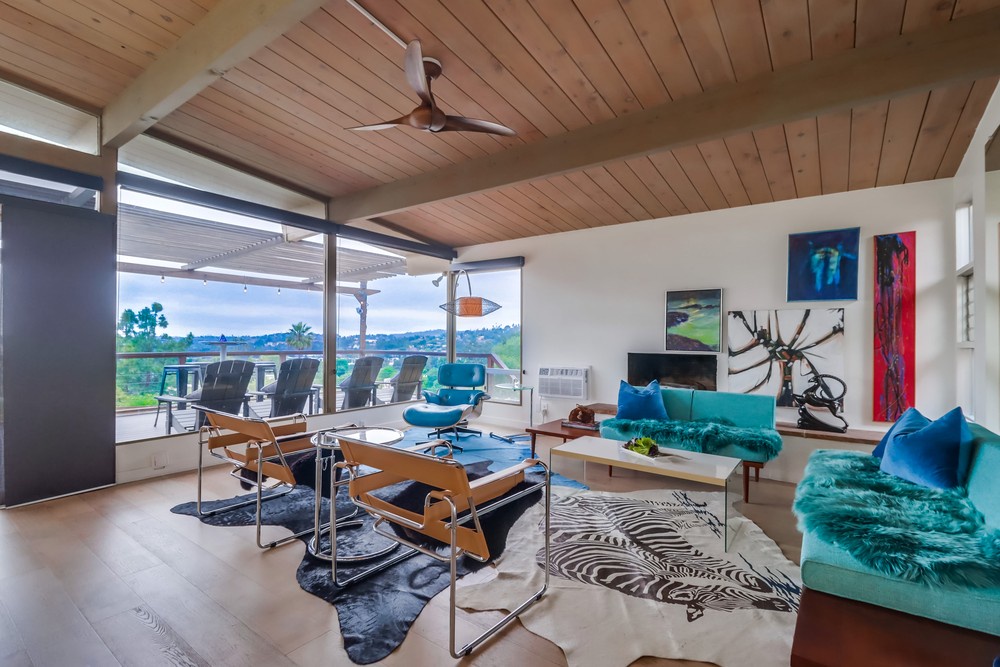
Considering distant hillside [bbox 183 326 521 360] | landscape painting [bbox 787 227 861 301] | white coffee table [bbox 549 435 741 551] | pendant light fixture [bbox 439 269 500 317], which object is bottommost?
white coffee table [bbox 549 435 741 551]

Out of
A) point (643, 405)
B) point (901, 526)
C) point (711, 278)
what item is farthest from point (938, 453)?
point (711, 278)

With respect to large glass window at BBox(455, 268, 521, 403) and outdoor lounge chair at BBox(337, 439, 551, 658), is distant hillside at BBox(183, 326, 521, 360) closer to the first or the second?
large glass window at BBox(455, 268, 521, 403)

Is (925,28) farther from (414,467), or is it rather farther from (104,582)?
(104,582)

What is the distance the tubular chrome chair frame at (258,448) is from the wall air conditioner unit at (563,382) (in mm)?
3266

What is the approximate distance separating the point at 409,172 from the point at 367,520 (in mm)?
3263

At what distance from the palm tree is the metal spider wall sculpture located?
15.4 feet

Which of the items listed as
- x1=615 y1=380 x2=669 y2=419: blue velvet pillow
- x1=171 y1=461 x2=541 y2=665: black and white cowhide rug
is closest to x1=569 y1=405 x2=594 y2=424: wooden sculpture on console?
x1=615 y1=380 x2=669 y2=419: blue velvet pillow

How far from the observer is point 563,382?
580 cm

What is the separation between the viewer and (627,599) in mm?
2119

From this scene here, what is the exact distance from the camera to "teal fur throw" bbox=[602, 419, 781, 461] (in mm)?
3473

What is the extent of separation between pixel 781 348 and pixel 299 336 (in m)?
5.13

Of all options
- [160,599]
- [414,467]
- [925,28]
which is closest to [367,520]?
[160,599]

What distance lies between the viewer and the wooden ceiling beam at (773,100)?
236 cm

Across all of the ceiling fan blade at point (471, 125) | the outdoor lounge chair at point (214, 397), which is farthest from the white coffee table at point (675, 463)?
the outdoor lounge chair at point (214, 397)
